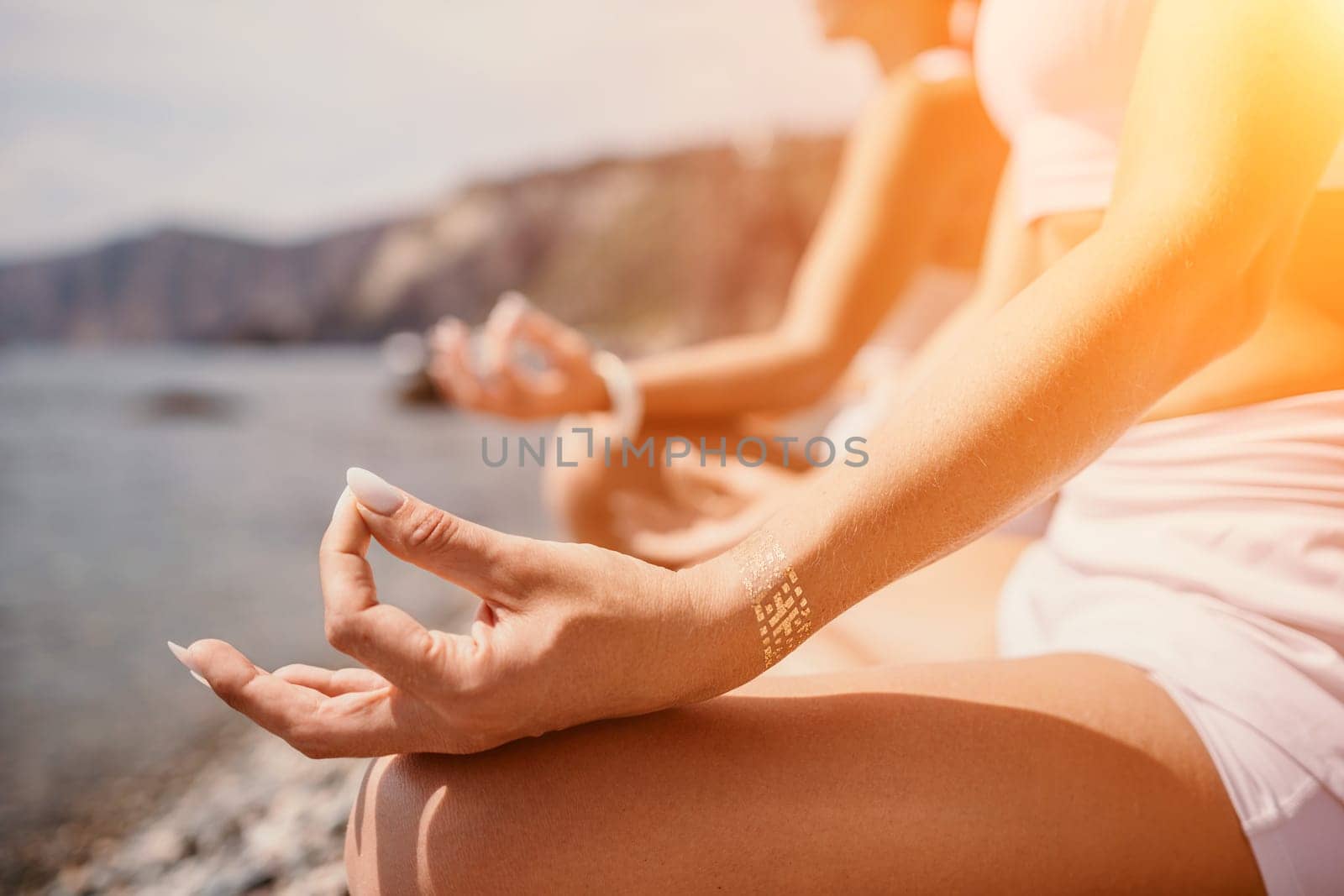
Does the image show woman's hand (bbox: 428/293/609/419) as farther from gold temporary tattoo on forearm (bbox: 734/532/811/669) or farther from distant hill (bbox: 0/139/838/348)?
distant hill (bbox: 0/139/838/348)

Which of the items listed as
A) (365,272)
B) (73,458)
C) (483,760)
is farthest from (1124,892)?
(365,272)

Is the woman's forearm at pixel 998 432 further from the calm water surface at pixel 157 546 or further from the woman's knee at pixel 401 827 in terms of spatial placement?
the calm water surface at pixel 157 546

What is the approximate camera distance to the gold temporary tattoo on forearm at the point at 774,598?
0.73 meters

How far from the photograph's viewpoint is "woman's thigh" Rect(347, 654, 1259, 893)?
750mm

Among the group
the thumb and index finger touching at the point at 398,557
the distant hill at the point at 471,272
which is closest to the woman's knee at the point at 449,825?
the thumb and index finger touching at the point at 398,557

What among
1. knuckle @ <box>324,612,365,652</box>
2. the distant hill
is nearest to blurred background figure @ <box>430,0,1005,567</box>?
knuckle @ <box>324,612,365,652</box>

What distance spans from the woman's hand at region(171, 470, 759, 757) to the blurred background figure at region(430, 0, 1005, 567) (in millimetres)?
1158

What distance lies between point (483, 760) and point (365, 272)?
91.6ft

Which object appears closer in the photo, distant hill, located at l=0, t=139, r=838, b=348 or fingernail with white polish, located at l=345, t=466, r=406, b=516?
fingernail with white polish, located at l=345, t=466, r=406, b=516

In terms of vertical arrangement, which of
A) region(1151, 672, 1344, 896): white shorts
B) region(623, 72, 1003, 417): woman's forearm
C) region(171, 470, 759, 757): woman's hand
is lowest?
region(1151, 672, 1344, 896): white shorts

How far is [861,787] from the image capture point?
79 centimetres

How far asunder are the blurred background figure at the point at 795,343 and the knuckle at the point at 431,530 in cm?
121

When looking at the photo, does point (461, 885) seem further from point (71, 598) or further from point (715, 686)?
point (71, 598)

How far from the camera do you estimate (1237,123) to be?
2.53ft
